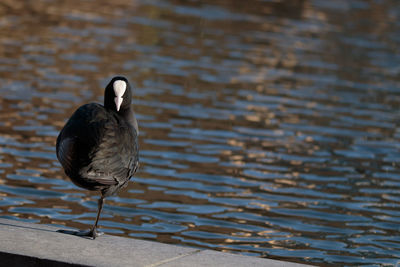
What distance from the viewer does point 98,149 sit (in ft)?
22.7

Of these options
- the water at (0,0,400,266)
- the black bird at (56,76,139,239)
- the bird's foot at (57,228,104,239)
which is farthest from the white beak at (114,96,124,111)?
the water at (0,0,400,266)

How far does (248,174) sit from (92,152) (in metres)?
5.62

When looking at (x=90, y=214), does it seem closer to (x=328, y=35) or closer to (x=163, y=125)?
(x=163, y=125)

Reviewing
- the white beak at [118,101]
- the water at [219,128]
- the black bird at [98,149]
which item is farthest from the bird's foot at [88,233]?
the water at [219,128]

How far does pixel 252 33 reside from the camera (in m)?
27.7

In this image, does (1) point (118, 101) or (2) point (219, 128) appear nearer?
(1) point (118, 101)

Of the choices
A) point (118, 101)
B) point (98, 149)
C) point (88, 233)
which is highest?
point (118, 101)

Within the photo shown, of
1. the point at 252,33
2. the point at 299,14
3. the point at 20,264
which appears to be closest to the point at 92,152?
the point at 20,264

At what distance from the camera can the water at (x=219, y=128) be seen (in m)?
9.88

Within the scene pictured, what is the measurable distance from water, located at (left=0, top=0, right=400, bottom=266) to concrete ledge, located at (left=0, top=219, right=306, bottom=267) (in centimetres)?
167

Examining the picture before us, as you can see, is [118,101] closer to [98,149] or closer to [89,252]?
[98,149]

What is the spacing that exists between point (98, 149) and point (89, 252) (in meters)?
0.79

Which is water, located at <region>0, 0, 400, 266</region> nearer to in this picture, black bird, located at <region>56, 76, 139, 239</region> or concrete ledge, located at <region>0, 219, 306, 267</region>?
concrete ledge, located at <region>0, 219, 306, 267</region>

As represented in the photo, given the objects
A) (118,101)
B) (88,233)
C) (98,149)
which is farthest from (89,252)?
(118,101)
